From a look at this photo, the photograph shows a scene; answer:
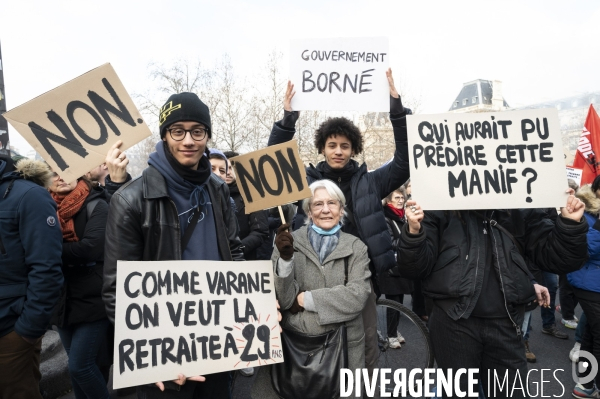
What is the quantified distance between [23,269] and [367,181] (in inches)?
88.1

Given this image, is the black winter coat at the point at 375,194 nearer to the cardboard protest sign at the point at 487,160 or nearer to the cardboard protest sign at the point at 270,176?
the cardboard protest sign at the point at 487,160

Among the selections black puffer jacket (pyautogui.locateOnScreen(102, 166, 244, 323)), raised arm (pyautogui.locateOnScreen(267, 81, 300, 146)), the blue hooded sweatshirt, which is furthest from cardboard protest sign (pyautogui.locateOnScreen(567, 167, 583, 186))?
black puffer jacket (pyautogui.locateOnScreen(102, 166, 244, 323))

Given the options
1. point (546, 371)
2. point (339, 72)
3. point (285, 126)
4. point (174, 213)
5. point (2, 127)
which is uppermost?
point (2, 127)

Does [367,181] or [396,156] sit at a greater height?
[396,156]

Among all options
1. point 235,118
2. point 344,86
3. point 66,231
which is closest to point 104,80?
point 66,231

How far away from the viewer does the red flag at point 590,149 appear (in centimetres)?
593

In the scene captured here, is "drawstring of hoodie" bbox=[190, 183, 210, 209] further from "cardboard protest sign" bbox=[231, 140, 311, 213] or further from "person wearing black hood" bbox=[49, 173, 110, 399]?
"person wearing black hood" bbox=[49, 173, 110, 399]

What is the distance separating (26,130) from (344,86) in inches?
80.1

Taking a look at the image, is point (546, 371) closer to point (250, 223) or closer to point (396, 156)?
point (396, 156)

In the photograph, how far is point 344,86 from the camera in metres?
2.95

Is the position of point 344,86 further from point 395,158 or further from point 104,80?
point 104,80

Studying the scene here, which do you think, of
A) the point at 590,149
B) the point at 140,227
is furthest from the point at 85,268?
the point at 590,149

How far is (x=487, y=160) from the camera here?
2.25 metres

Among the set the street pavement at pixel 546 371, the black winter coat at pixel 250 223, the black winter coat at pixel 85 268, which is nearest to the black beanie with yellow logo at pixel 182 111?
the black winter coat at pixel 85 268
